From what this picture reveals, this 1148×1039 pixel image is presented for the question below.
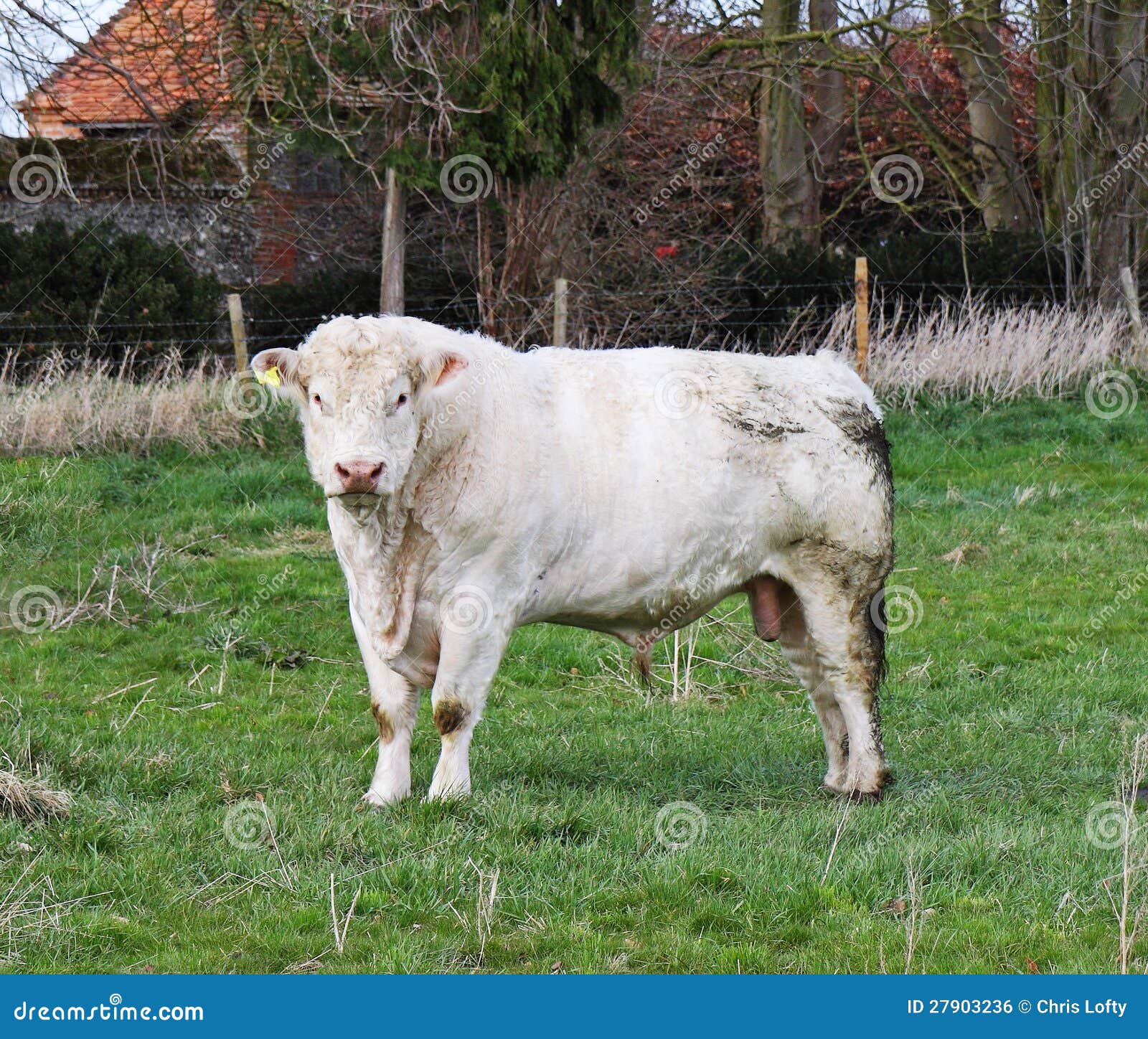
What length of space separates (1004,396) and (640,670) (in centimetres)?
1014

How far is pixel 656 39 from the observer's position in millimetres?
21500

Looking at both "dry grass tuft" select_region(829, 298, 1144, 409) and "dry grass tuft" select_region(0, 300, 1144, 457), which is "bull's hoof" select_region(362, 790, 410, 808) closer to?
"dry grass tuft" select_region(0, 300, 1144, 457)

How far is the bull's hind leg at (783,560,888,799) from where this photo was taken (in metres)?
6.29

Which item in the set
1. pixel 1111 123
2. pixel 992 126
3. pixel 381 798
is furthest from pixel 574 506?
pixel 992 126

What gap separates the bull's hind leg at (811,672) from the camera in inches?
253

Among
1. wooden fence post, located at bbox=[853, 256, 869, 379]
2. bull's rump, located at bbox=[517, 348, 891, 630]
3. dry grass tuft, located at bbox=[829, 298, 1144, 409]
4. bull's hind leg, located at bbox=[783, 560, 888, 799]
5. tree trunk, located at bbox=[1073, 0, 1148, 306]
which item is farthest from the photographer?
tree trunk, located at bbox=[1073, 0, 1148, 306]

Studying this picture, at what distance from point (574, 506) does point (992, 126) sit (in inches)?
794

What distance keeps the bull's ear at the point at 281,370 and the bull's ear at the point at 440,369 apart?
0.47 m

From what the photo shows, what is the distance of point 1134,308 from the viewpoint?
58.9 feet

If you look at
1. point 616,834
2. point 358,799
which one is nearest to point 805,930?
point 616,834

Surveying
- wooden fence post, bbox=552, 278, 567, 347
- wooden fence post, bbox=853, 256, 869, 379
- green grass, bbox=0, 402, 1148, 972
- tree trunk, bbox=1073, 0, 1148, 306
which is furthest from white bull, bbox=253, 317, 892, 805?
tree trunk, bbox=1073, 0, 1148, 306

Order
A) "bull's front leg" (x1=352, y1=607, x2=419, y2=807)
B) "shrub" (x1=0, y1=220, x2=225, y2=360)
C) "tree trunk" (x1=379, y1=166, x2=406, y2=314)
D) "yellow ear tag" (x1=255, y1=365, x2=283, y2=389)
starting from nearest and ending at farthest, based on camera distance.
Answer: "yellow ear tag" (x1=255, y1=365, x2=283, y2=389) → "bull's front leg" (x1=352, y1=607, x2=419, y2=807) → "tree trunk" (x1=379, y1=166, x2=406, y2=314) → "shrub" (x1=0, y1=220, x2=225, y2=360)

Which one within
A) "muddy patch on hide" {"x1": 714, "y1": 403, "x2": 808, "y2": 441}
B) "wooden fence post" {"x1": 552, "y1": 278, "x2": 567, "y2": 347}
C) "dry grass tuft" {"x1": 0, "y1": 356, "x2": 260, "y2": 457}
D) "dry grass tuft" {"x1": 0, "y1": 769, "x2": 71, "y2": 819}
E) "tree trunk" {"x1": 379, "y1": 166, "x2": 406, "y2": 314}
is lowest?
"dry grass tuft" {"x1": 0, "y1": 769, "x2": 71, "y2": 819}

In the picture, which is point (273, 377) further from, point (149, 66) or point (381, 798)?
point (149, 66)
